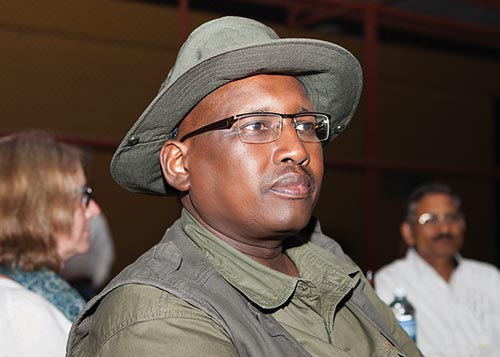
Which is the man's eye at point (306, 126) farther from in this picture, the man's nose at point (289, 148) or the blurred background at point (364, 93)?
the blurred background at point (364, 93)

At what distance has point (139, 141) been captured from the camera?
Result: 6.27 feet

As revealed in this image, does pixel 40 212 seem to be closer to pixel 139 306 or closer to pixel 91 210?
pixel 91 210

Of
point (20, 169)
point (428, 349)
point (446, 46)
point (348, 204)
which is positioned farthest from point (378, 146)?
point (20, 169)

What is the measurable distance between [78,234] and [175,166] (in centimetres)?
109

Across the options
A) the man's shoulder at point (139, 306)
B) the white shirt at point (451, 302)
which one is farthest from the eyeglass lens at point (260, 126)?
the white shirt at point (451, 302)

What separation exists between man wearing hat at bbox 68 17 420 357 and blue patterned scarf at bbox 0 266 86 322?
83 centimetres

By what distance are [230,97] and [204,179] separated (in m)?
0.21

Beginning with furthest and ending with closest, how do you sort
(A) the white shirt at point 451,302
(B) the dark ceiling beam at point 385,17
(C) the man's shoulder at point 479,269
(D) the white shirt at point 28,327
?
(B) the dark ceiling beam at point 385,17 → (C) the man's shoulder at point 479,269 → (A) the white shirt at point 451,302 → (D) the white shirt at point 28,327

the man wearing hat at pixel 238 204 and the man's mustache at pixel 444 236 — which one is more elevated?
the man wearing hat at pixel 238 204

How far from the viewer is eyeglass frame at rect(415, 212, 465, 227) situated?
4.32 metres

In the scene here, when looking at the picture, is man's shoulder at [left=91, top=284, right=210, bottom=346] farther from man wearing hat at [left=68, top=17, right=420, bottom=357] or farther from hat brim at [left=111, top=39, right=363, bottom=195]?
hat brim at [left=111, top=39, right=363, bottom=195]

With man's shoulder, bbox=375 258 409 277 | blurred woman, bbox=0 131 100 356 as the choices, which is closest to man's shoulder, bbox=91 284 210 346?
blurred woman, bbox=0 131 100 356

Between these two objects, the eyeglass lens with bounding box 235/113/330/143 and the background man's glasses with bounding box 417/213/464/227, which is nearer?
the eyeglass lens with bounding box 235/113/330/143

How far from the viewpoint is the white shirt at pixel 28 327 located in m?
2.24
